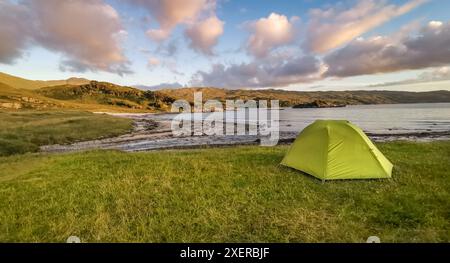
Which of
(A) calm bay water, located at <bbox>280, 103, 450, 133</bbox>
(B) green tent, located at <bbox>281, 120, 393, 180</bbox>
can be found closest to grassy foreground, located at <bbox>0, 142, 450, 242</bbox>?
(B) green tent, located at <bbox>281, 120, 393, 180</bbox>

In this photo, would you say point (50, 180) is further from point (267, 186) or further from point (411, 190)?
point (411, 190)

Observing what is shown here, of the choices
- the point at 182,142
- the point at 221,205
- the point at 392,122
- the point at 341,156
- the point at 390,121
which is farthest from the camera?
the point at 390,121

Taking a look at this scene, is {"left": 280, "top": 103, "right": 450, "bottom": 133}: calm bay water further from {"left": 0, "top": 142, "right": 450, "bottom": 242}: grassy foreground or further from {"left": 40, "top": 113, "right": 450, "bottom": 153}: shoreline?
{"left": 0, "top": 142, "right": 450, "bottom": 242}: grassy foreground

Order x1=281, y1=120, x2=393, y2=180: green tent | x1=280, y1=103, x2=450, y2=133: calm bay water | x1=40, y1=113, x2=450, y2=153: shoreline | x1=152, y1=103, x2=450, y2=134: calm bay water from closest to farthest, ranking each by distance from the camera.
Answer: x1=281, y1=120, x2=393, y2=180: green tent → x1=40, y1=113, x2=450, y2=153: shoreline → x1=152, y1=103, x2=450, y2=134: calm bay water → x1=280, y1=103, x2=450, y2=133: calm bay water

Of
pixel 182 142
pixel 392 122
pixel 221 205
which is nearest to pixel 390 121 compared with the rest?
pixel 392 122

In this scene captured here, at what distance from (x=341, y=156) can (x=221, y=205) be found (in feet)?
23.0

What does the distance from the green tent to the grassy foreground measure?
0.57 meters

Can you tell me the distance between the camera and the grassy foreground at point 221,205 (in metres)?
8.27

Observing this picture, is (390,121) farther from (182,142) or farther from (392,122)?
(182,142)

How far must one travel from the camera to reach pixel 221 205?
34.1ft

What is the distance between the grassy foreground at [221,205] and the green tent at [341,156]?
57 centimetres

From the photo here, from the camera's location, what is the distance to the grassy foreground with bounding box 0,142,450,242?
326 inches
